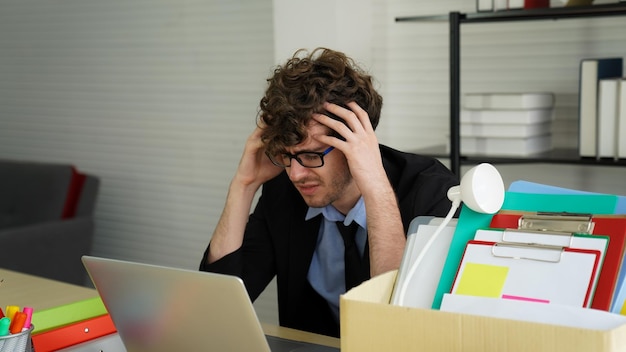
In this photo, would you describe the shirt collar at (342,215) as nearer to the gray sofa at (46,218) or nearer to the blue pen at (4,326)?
the blue pen at (4,326)

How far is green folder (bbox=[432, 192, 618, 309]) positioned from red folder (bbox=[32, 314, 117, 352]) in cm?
90

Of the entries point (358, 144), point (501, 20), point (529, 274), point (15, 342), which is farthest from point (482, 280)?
→ point (501, 20)

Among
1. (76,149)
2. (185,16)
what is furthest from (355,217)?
(76,149)

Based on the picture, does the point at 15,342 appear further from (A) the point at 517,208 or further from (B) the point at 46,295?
(A) the point at 517,208

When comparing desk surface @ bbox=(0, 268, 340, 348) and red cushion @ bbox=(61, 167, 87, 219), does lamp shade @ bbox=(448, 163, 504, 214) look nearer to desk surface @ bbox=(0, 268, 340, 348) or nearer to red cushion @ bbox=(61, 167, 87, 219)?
desk surface @ bbox=(0, 268, 340, 348)

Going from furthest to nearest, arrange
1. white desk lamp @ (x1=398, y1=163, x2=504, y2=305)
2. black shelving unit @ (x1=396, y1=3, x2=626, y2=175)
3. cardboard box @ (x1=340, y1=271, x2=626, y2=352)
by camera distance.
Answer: black shelving unit @ (x1=396, y1=3, x2=626, y2=175)
white desk lamp @ (x1=398, y1=163, x2=504, y2=305)
cardboard box @ (x1=340, y1=271, x2=626, y2=352)

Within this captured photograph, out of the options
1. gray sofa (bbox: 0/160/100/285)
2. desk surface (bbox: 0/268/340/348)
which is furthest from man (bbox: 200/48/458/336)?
gray sofa (bbox: 0/160/100/285)

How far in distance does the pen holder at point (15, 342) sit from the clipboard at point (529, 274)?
741 millimetres

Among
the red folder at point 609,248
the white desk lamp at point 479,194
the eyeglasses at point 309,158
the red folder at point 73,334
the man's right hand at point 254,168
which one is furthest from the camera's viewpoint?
the man's right hand at point 254,168

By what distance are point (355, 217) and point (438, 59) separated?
4.32 ft

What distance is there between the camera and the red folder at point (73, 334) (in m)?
1.74

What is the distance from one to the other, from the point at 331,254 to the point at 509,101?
935 millimetres

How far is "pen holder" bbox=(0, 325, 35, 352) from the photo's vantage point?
4.66 feet

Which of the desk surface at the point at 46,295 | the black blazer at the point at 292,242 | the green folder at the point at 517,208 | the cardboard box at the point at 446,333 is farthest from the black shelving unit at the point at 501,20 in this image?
the cardboard box at the point at 446,333
